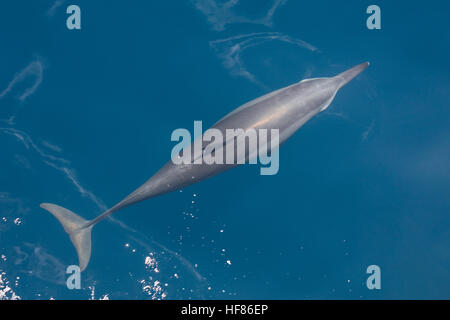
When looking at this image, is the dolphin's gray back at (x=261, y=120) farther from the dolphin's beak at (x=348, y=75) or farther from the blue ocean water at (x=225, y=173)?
the blue ocean water at (x=225, y=173)

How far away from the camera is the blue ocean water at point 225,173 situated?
18.1 m

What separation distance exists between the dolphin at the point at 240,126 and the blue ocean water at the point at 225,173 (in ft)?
5.84

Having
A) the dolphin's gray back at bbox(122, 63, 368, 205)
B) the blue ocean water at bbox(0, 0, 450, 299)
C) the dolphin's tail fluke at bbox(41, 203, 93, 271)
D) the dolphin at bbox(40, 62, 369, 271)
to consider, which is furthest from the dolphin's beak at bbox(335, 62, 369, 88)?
the dolphin's tail fluke at bbox(41, 203, 93, 271)

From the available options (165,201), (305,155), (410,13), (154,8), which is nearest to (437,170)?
(305,155)

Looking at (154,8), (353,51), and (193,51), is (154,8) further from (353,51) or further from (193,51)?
(353,51)

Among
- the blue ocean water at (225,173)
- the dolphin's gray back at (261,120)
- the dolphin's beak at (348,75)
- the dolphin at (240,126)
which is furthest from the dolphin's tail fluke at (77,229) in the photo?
the dolphin's beak at (348,75)

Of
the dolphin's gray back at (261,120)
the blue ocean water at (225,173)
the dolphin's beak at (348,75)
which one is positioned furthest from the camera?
the blue ocean water at (225,173)

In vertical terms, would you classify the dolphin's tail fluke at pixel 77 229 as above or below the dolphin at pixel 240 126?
below

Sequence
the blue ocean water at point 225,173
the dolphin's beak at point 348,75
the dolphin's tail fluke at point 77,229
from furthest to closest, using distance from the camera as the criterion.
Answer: the blue ocean water at point 225,173 < the dolphin's beak at point 348,75 < the dolphin's tail fluke at point 77,229

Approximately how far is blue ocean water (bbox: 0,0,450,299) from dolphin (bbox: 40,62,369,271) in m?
1.78

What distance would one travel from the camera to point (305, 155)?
18484 millimetres

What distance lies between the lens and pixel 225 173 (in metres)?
18.4

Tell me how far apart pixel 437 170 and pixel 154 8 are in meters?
14.6

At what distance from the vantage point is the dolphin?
15164mm
